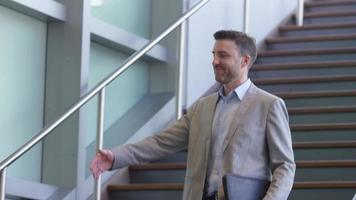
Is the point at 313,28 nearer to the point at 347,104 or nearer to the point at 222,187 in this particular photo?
the point at 347,104

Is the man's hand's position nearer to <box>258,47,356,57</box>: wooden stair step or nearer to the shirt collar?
the shirt collar

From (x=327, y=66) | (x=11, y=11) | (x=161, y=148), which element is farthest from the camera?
(x=327, y=66)

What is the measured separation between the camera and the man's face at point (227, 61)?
3883mm

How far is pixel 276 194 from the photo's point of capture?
3730 mm

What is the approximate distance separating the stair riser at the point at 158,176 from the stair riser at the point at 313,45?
196 cm

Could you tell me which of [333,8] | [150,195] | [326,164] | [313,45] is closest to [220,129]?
[326,164]

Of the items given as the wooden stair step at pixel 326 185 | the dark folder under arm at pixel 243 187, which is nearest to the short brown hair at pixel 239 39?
the dark folder under arm at pixel 243 187

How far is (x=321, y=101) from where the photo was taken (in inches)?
255

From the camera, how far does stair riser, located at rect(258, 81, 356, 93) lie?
21.8 ft

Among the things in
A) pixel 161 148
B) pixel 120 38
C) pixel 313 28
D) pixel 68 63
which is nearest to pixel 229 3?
pixel 313 28

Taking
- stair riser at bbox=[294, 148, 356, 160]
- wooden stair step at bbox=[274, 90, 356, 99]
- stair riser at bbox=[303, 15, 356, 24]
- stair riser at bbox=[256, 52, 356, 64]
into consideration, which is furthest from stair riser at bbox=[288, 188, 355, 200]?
stair riser at bbox=[303, 15, 356, 24]

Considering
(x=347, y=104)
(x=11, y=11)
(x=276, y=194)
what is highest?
(x=11, y=11)

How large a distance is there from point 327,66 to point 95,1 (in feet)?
5.29

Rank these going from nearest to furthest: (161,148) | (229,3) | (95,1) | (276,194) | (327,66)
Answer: (276,194) → (161,148) → (95,1) → (327,66) → (229,3)
